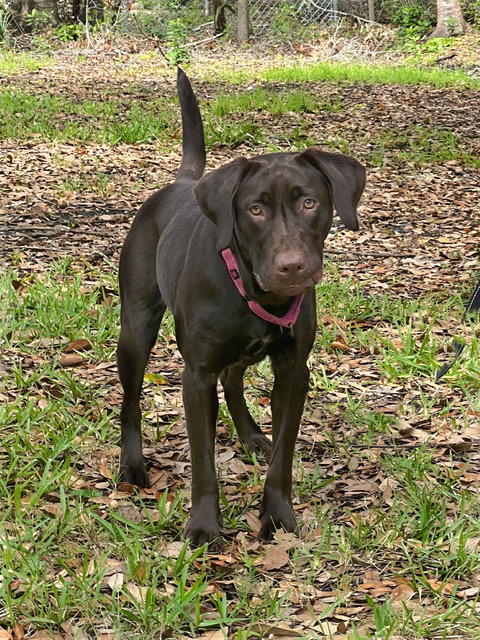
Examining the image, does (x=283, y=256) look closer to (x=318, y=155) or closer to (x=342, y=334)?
(x=318, y=155)

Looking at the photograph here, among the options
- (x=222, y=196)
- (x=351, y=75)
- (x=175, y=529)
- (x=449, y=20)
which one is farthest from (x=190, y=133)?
(x=449, y=20)

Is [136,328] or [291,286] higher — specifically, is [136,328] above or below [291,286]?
below

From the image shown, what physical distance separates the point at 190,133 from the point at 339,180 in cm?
130

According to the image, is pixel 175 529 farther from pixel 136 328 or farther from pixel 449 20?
pixel 449 20

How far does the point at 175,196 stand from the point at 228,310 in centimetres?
89

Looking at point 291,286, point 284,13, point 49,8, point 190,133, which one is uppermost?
point 190,133

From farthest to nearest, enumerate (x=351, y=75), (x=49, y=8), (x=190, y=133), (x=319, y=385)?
(x=49, y=8) < (x=351, y=75) < (x=319, y=385) < (x=190, y=133)

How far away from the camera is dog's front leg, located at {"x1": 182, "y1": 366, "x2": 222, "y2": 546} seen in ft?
10.1

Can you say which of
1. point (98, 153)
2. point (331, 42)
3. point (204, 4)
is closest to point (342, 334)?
point (98, 153)

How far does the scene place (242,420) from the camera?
3.89m

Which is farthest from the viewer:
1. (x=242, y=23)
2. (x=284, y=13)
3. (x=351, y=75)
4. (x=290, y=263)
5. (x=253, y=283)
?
(x=284, y=13)

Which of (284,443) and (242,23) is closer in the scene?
(284,443)

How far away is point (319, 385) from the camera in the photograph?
453cm

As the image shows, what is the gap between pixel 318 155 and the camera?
2965mm
